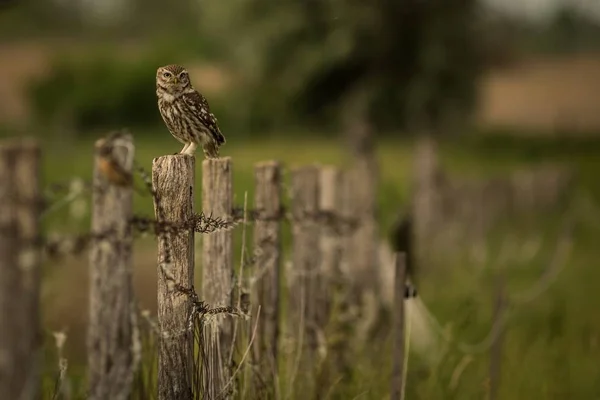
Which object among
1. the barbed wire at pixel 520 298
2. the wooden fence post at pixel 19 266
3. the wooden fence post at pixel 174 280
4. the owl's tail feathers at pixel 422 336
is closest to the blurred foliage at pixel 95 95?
the barbed wire at pixel 520 298

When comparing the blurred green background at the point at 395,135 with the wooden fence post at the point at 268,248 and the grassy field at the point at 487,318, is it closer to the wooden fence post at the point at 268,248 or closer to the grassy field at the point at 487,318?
the grassy field at the point at 487,318

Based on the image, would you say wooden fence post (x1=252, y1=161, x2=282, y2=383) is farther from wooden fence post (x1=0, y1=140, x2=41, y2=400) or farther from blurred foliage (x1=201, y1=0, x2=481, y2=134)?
blurred foliage (x1=201, y1=0, x2=481, y2=134)

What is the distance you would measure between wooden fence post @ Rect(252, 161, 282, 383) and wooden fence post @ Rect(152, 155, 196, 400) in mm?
1304

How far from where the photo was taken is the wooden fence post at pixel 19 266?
3.00m

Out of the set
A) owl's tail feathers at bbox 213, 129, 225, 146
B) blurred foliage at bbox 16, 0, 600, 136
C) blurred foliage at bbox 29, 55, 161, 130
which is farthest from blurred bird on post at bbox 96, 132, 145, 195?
blurred foliage at bbox 29, 55, 161, 130

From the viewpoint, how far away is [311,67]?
1343 centimetres

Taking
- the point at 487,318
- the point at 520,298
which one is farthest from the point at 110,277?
the point at 520,298

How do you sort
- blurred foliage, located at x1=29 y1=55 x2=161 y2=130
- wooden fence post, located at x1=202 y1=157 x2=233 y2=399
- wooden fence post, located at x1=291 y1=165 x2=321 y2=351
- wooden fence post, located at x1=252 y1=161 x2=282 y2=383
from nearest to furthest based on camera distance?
wooden fence post, located at x1=202 y1=157 x2=233 y2=399 < wooden fence post, located at x1=252 y1=161 x2=282 y2=383 < wooden fence post, located at x1=291 y1=165 x2=321 y2=351 < blurred foliage, located at x1=29 y1=55 x2=161 y2=130

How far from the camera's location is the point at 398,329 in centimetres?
529

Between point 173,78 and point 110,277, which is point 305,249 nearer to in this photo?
point 173,78

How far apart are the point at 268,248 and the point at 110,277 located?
7.39 feet

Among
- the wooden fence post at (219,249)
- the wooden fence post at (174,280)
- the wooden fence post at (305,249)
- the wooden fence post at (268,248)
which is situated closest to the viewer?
the wooden fence post at (174,280)

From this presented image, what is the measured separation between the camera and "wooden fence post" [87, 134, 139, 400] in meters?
3.32

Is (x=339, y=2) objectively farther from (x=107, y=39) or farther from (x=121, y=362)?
(x=107, y=39)
